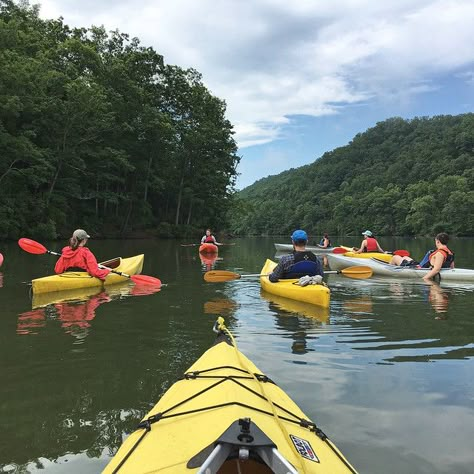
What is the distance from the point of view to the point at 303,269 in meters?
7.62

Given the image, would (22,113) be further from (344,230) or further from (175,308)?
(344,230)

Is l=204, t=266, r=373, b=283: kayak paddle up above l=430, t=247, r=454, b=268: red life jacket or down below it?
below

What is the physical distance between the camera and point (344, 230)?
85688 mm

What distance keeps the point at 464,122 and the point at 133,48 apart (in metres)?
69.9

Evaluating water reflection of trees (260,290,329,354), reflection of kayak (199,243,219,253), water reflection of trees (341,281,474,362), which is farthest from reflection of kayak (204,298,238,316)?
reflection of kayak (199,243,219,253)

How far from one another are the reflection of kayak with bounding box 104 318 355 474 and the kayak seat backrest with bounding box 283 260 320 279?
443 cm

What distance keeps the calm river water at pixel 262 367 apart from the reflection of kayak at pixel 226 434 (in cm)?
49

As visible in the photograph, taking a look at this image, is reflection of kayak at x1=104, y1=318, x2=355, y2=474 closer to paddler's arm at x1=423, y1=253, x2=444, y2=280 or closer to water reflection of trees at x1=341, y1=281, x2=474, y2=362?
water reflection of trees at x1=341, y1=281, x2=474, y2=362

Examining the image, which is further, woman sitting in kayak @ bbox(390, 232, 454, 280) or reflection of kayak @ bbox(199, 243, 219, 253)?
reflection of kayak @ bbox(199, 243, 219, 253)

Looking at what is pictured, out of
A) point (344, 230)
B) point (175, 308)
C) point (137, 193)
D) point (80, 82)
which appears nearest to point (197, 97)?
point (137, 193)

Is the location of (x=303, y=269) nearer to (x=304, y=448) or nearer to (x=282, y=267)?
(x=282, y=267)

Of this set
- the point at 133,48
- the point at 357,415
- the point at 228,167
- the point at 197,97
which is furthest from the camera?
the point at 228,167

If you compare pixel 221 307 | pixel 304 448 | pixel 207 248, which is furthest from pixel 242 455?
pixel 207 248

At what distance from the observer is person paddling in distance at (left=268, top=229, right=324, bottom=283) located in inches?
289
